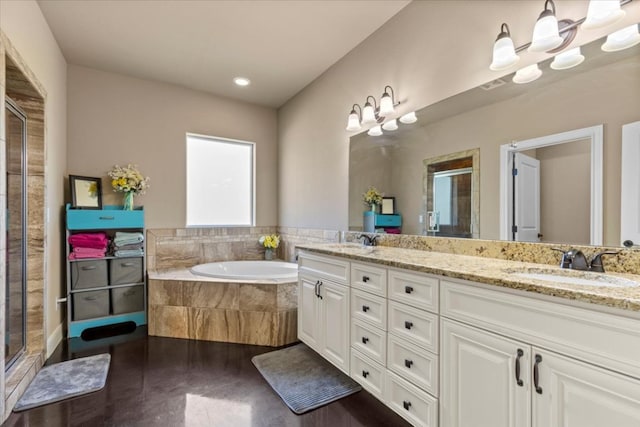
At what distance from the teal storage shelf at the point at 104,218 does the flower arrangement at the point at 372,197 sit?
2274 mm

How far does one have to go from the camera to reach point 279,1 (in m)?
2.23

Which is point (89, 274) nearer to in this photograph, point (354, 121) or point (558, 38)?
point (354, 121)

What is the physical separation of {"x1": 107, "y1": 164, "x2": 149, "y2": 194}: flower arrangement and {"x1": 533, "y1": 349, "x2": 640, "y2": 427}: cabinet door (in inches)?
139

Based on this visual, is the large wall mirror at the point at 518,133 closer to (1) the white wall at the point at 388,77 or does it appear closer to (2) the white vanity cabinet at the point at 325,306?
(1) the white wall at the point at 388,77

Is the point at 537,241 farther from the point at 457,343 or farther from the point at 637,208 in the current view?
the point at 457,343

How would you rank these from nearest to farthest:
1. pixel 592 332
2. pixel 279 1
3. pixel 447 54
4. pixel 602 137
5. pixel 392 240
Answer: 1. pixel 592 332
2. pixel 602 137
3. pixel 447 54
4. pixel 279 1
5. pixel 392 240

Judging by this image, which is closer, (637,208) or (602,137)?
(637,208)

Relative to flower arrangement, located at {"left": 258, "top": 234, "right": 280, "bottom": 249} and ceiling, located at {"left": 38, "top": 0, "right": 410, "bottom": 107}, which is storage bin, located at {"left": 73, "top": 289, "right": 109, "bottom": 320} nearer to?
flower arrangement, located at {"left": 258, "top": 234, "right": 280, "bottom": 249}

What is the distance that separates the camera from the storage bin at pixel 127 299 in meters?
3.06

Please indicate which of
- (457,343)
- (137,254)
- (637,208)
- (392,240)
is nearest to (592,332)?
(457,343)

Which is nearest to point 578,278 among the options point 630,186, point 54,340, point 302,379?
point 630,186

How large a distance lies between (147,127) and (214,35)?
1443 millimetres

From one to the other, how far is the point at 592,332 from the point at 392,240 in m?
1.49

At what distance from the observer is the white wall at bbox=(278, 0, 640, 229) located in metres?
1.71
